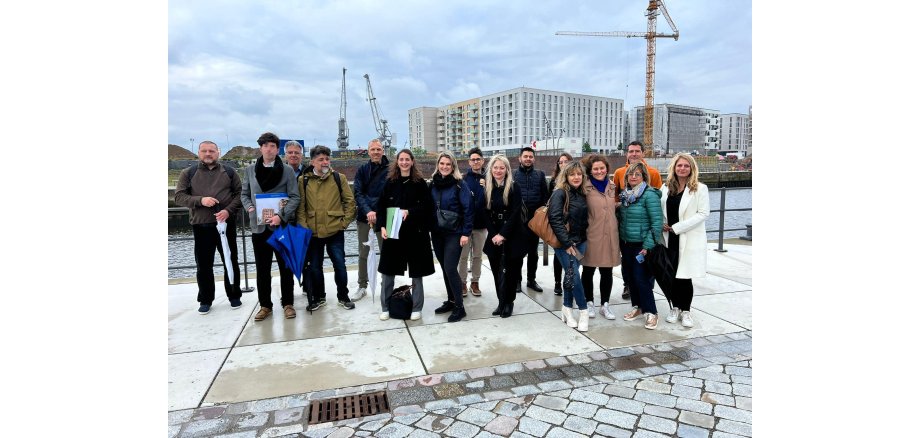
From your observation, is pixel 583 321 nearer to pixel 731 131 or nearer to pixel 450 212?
pixel 450 212

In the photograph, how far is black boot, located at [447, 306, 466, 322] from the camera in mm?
4668

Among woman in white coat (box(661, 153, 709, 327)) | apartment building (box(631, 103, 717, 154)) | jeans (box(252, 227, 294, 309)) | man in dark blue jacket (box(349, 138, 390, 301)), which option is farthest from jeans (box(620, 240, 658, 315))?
apartment building (box(631, 103, 717, 154))

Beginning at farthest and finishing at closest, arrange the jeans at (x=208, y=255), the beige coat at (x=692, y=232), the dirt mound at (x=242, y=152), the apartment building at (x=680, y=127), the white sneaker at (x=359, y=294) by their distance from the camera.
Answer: the apartment building at (x=680, y=127)
the dirt mound at (x=242, y=152)
the white sneaker at (x=359, y=294)
the jeans at (x=208, y=255)
the beige coat at (x=692, y=232)

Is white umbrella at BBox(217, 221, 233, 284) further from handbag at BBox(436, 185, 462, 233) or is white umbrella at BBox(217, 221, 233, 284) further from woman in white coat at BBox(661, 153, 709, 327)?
woman in white coat at BBox(661, 153, 709, 327)

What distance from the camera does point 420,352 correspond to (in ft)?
12.7

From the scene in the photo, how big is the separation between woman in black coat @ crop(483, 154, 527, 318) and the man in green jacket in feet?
4.95

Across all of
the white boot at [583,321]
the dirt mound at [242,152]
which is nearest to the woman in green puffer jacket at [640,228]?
the white boot at [583,321]

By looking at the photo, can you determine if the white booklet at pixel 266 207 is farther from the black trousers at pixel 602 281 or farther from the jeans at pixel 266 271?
the black trousers at pixel 602 281

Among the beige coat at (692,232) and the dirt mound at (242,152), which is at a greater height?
the dirt mound at (242,152)

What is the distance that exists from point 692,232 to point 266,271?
4.16 metres

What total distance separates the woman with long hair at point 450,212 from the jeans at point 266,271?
161cm

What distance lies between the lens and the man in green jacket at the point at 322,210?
16.0 ft
